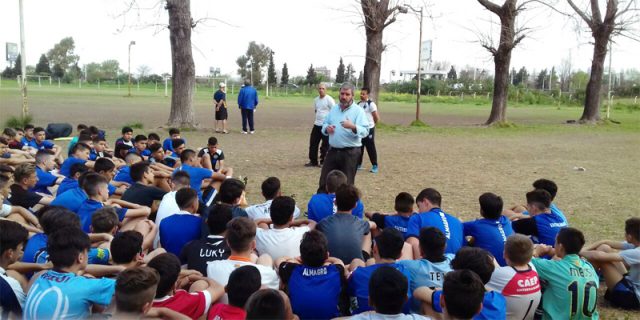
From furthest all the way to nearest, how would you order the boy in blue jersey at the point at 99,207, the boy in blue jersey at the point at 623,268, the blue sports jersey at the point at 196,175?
the blue sports jersey at the point at 196,175
the boy in blue jersey at the point at 99,207
the boy in blue jersey at the point at 623,268

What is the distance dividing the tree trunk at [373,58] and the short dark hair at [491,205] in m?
16.6

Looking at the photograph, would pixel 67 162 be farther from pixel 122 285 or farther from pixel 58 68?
pixel 58 68

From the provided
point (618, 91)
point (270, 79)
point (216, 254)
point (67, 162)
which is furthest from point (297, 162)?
point (270, 79)

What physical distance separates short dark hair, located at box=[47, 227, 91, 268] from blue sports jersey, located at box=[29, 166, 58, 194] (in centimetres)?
341

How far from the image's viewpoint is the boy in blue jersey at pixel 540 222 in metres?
4.61

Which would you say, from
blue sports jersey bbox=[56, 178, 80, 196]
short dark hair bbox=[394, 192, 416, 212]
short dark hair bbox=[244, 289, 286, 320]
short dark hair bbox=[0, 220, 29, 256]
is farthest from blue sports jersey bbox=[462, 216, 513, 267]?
blue sports jersey bbox=[56, 178, 80, 196]

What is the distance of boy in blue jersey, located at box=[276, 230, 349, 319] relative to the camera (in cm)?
335

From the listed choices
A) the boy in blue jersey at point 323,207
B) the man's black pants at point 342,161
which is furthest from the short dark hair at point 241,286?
the man's black pants at point 342,161

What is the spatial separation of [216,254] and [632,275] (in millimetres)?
3286

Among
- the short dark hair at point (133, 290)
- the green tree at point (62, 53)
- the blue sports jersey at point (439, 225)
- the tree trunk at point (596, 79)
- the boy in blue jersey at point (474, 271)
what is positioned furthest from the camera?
the green tree at point (62, 53)

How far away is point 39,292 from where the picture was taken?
282 centimetres

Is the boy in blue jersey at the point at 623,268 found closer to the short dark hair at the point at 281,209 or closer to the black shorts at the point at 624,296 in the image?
the black shorts at the point at 624,296

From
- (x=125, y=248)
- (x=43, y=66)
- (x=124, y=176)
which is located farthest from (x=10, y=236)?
(x=43, y=66)

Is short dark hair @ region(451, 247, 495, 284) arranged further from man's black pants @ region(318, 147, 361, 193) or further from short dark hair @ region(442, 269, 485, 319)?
man's black pants @ region(318, 147, 361, 193)
